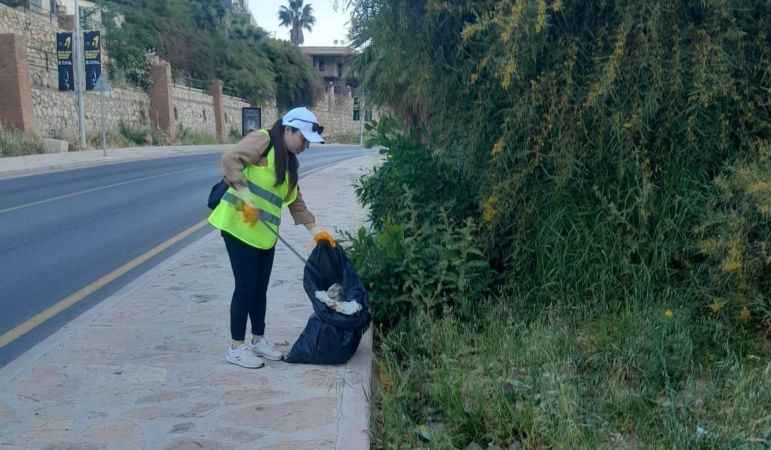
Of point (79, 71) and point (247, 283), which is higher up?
point (79, 71)

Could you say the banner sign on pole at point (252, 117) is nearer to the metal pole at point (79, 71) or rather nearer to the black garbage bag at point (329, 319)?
the metal pole at point (79, 71)

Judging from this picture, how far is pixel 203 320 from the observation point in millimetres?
6055

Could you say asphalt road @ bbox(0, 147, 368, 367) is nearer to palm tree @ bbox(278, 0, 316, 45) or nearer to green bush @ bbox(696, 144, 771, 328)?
green bush @ bbox(696, 144, 771, 328)

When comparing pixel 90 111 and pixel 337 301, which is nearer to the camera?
pixel 337 301

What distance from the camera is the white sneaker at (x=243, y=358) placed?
4.91 meters

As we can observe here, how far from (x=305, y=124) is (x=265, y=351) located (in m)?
1.51

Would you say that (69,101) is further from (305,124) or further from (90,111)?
(305,124)

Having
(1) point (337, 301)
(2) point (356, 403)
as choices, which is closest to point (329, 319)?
(1) point (337, 301)

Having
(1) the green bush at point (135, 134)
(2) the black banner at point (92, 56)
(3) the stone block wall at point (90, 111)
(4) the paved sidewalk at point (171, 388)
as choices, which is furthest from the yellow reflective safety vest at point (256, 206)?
(1) the green bush at point (135, 134)

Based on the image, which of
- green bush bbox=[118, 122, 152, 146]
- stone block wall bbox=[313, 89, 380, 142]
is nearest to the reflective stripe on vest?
green bush bbox=[118, 122, 152, 146]

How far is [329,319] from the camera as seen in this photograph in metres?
4.94

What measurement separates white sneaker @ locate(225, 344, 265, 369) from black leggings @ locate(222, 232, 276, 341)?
7 cm

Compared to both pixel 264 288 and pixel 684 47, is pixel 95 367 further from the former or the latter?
pixel 684 47

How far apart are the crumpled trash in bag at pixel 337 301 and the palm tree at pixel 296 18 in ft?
283
